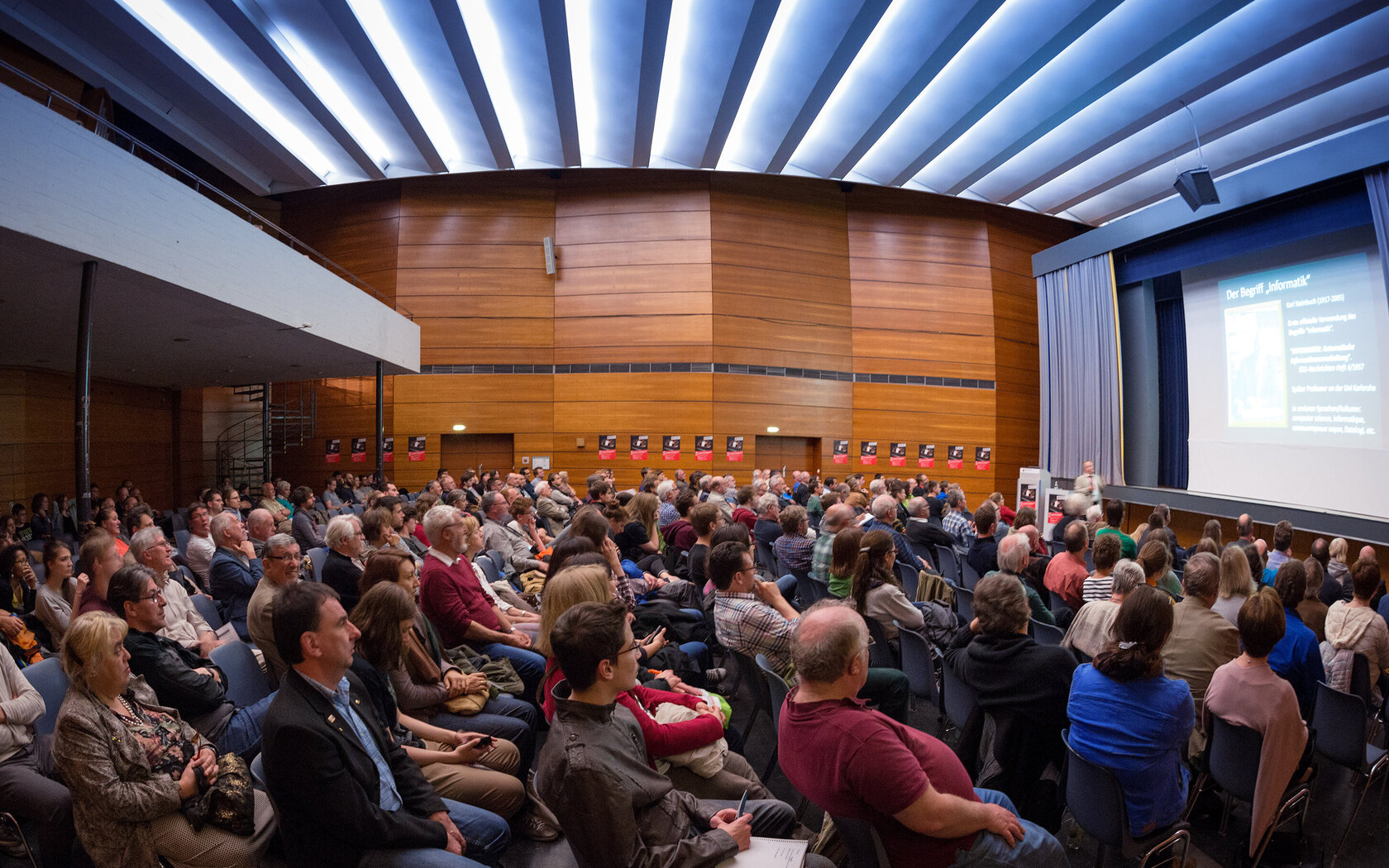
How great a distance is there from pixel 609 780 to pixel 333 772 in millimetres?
681

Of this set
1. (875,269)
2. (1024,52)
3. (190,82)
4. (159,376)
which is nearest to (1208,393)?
(1024,52)

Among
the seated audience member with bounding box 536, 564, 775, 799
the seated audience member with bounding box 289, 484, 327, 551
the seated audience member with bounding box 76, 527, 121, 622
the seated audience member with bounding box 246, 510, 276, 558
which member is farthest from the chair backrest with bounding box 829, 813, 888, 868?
the seated audience member with bounding box 289, 484, 327, 551

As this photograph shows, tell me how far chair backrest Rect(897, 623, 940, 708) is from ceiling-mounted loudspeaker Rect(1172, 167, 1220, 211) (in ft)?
27.6

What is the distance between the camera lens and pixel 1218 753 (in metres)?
2.66

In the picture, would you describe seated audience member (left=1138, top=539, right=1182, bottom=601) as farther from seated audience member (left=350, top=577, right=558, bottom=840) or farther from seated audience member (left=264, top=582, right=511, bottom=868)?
seated audience member (left=264, top=582, right=511, bottom=868)

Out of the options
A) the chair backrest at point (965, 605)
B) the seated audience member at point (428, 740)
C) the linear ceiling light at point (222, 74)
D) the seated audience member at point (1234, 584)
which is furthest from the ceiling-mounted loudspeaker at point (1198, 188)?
the linear ceiling light at point (222, 74)

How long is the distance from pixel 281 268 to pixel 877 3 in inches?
277

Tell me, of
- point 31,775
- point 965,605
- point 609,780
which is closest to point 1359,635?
point 965,605

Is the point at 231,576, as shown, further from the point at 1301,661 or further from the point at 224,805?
the point at 1301,661

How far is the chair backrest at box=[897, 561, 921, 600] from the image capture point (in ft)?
16.7

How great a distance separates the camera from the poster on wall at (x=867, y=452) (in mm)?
14156

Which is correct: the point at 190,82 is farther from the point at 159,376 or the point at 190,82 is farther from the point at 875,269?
the point at 875,269

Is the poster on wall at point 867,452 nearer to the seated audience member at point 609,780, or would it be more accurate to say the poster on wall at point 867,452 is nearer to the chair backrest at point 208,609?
the chair backrest at point 208,609

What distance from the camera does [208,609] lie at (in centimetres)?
398
